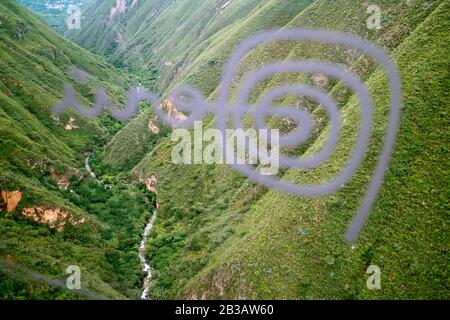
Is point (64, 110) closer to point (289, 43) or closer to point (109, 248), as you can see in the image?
point (109, 248)

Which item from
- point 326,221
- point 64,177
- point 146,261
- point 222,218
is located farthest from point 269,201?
point 64,177

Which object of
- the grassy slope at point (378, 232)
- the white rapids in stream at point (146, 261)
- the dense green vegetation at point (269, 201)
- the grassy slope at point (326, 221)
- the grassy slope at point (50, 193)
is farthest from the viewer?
the white rapids in stream at point (146, 261)

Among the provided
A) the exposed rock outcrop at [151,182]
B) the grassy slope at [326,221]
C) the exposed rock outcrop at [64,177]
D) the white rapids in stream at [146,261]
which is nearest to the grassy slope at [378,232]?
the grassy slope at [326,221]

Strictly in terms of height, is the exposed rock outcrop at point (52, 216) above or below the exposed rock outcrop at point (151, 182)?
below

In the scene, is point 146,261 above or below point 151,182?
below

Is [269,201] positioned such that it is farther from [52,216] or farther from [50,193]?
[50,193]

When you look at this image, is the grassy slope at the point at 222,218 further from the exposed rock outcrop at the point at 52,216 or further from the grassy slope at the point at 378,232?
the exposed rock outcrop at the point at 52,216

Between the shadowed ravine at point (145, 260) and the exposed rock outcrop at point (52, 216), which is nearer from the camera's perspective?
the shadowed ravine at point (145, 260)

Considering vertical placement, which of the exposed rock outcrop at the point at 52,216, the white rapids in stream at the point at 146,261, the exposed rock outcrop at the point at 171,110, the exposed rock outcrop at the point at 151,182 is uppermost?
the exposed rock outcrop at the point at 171,110
